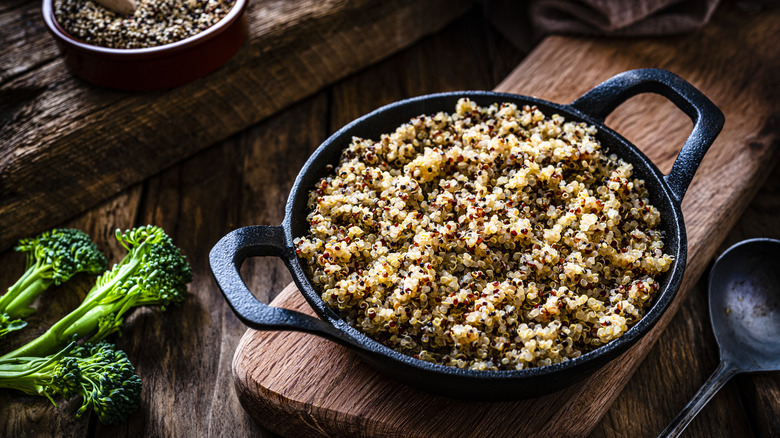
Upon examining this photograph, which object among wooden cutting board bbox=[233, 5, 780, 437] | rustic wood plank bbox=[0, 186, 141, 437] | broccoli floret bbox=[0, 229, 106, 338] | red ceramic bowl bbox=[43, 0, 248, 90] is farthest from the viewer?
red ceramic bowl bbox=[43, 0, 248, 90]

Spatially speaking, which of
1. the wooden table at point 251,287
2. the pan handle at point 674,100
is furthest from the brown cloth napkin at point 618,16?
the pan handle at point 674,100

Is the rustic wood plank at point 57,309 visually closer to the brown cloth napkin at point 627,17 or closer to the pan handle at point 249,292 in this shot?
the pan handle at point 249,292

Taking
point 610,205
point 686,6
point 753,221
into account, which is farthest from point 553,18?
point 610,205

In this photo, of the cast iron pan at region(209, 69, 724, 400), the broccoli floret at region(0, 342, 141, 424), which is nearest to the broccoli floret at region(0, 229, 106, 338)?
the broccoli floret at region(0, 342, 141, 424)

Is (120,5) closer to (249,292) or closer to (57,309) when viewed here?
(57,309)

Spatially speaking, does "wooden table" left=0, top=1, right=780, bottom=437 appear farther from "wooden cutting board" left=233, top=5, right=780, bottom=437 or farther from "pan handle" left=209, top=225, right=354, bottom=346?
"pan handle" left=209, top=225, right=354, bottom=346

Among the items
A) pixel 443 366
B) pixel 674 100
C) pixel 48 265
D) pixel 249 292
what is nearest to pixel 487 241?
pixel 443 366
